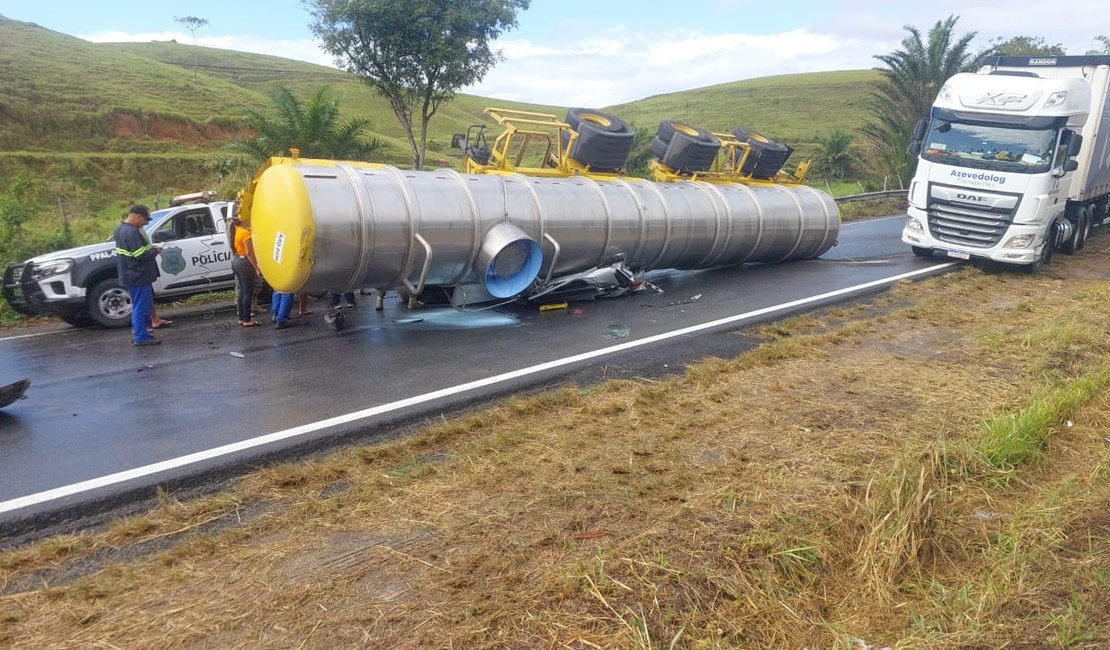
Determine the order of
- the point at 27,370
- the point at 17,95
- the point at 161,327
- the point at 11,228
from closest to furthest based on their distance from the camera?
1. the point at 27,370
2. the point at 161,327
3. the point at 11,228
4. the point at 17,95

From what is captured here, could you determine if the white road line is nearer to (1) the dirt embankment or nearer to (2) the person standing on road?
(2) the person standing on road

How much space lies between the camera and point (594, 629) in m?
3.08

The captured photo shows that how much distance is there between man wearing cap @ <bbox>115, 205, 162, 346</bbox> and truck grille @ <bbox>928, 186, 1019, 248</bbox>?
13056mm

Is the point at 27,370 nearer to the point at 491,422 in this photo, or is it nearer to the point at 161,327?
the point at 161,327

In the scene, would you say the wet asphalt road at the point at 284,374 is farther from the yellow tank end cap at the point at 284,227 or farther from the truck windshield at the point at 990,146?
the truck windshield at the point at 990,146

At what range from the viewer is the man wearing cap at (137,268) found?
8836 millimetres

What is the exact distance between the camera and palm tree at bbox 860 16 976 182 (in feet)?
99.5

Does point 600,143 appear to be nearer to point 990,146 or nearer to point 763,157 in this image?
point 763,157

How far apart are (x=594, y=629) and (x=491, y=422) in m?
2.89

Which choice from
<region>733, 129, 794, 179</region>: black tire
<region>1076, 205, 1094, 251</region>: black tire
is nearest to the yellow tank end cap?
<region>733, 129, 794, 179</region>: black tire

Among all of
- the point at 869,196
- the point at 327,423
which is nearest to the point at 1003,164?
the point at 869,196

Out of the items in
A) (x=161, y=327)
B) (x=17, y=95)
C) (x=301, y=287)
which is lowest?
(x=161, y=327)

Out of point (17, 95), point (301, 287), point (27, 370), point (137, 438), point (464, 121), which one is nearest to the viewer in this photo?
point (137, 438)

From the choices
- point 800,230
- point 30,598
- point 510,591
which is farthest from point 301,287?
point 800,230
